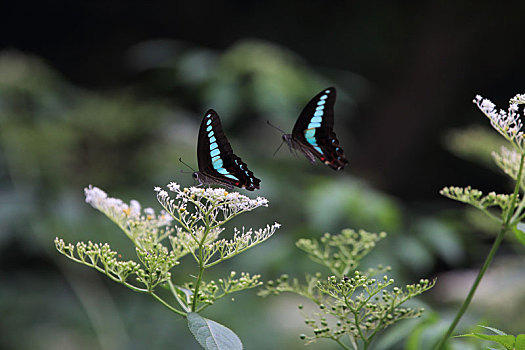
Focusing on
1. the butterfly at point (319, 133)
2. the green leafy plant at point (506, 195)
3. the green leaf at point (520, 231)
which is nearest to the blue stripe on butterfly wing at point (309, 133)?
the butterfly at point (319, 133)

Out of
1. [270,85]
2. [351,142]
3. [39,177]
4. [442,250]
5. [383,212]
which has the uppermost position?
[351,142]

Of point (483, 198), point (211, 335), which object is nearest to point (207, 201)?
point (211, 335)

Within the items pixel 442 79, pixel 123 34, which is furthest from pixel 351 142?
pixel 123 34

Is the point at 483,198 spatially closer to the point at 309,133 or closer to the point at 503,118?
the point at 503,118

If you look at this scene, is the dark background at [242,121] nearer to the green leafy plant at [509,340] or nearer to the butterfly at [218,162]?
the butterfly at [218,162]

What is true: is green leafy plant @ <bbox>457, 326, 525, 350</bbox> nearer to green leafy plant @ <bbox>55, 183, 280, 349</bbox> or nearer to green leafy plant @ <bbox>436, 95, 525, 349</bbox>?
green leafy plant @ <bbox>436, 95, 525, 349</bbox>

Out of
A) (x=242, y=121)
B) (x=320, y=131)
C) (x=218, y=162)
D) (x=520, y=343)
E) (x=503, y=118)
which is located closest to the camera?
(x=520, y=343)

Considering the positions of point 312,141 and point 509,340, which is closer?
point 509,340

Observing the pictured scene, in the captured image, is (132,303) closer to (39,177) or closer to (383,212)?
(39,177)
